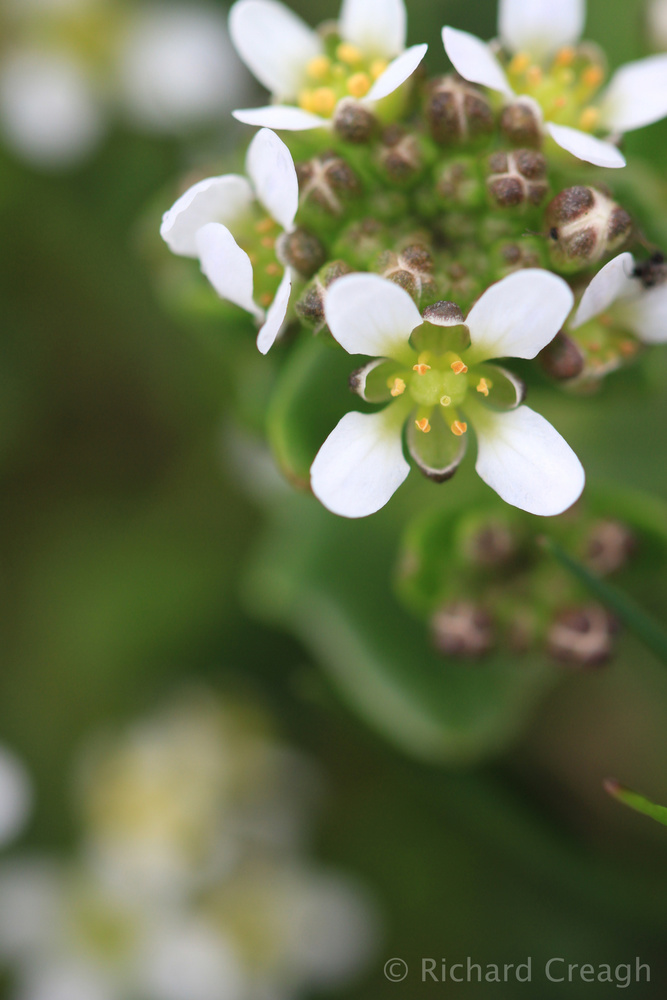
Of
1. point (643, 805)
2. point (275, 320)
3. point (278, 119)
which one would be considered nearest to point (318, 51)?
point (278, 119)

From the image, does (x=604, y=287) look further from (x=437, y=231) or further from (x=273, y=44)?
(x=273, y=44)

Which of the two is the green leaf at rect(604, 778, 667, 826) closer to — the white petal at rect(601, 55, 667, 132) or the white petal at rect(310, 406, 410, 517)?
the white petal at rect(310, 406, 410, 517)

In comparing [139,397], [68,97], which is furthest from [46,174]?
[139,397]

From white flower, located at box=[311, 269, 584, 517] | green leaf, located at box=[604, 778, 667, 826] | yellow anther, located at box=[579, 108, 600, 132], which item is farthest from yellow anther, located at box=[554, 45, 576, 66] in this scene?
green leaf, located at box=[604, 778, 667, 826]

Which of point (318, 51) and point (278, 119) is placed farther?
point (318, 51)

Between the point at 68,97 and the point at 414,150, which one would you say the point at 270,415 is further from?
the point at 68,97
